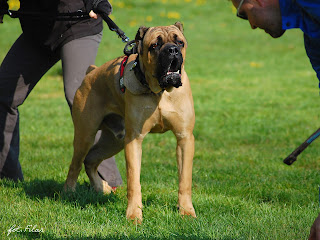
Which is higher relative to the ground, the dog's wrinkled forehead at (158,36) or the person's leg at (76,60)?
the dog's wrinkled forehead at (158,36)

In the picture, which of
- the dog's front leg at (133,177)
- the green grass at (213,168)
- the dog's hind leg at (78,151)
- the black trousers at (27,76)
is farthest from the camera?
the black trousers at (27,76)

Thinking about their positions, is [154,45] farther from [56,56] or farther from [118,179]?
[118,179]

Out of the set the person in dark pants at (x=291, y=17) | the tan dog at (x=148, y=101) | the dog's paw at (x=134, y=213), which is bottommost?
the dog's paw at (x=134, y=213)

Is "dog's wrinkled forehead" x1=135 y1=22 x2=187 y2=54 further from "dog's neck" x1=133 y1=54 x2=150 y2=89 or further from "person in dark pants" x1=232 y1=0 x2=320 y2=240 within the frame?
"person in dark pants" x1=232 y1=0 x2=320 y2=240

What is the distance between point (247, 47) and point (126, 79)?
14475 millimetres

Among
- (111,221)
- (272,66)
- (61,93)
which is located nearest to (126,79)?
(111,221)

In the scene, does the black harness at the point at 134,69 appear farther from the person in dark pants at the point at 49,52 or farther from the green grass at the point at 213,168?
the green grass at the point at 213,168

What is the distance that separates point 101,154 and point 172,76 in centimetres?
179

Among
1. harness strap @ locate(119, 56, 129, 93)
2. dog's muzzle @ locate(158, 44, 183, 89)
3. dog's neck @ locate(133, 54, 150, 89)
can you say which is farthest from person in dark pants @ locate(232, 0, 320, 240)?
harness strap @ locate(119, 56, 129, 93)

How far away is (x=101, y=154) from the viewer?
5.90m

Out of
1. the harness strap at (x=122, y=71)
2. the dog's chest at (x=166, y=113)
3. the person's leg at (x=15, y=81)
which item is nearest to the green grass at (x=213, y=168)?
the person's leg at (x=15, y=81)

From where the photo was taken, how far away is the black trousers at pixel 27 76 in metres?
5.66

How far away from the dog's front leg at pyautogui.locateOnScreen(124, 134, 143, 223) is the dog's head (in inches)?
20.5

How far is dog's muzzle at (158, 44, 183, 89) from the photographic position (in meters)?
4.40
